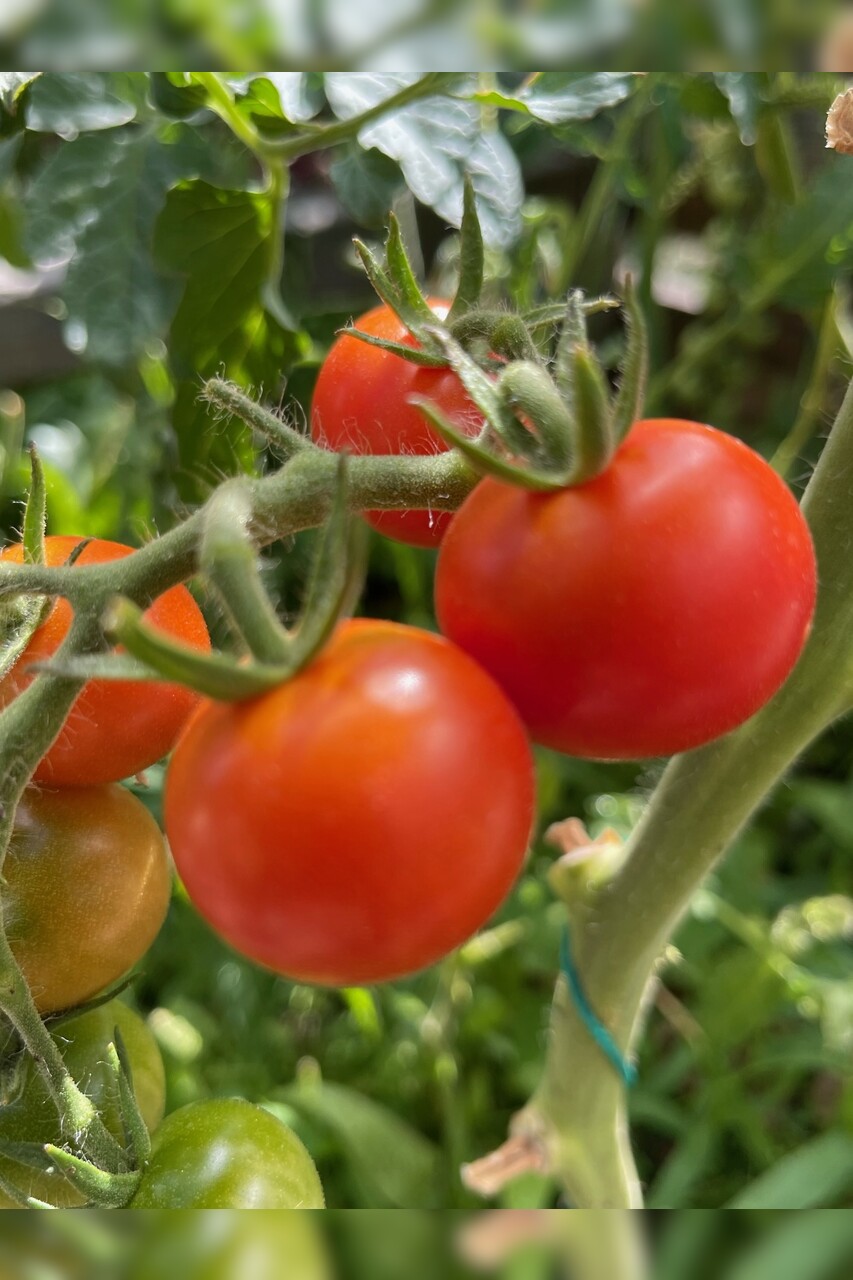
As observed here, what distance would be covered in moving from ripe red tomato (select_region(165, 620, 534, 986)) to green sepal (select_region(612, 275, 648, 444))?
8 cm

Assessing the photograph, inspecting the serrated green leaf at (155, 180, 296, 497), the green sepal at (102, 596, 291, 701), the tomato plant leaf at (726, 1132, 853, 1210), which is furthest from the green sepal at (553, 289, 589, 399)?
the tomato plant leaf at (726, 1132, 853, 1210)

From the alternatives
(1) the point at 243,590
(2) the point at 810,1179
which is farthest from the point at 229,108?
(2) the point at 810,1179

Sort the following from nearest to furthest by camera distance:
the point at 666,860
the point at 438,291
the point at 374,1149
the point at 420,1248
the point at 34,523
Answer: the point at 420,1248 → the point at 34,523 → the point at 666,860 → the point at 374,1149 → the point at 438,291

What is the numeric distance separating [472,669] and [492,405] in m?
0.07

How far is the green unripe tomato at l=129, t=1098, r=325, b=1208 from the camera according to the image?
37 centimetres

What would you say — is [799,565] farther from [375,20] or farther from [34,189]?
[34,189]

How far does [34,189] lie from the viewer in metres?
0.58

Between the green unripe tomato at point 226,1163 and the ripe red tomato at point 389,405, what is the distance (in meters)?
0.23

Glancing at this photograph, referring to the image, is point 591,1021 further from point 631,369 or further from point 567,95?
point 567,95

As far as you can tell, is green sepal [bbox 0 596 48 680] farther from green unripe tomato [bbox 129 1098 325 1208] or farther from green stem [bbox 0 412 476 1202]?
green unripe tomato [bbox 129 1098 325 1208]

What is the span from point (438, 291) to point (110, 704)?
38.3 inches

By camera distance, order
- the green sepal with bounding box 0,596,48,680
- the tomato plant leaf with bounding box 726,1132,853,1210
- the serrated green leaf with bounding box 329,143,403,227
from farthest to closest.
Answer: the tomato plant leaf with bounding box 726,1132,853,1210
the serrated green leaf with bounding box 329,143,403,227
the green sepal with bounding box 0,596,48,680

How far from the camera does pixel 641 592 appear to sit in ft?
0.88

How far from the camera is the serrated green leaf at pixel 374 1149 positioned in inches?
34.6
